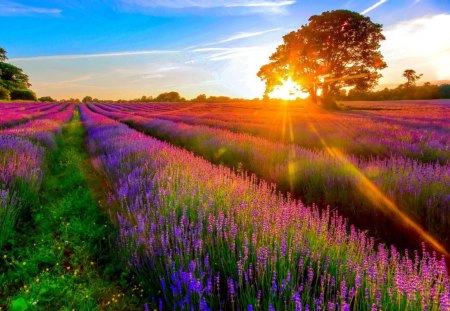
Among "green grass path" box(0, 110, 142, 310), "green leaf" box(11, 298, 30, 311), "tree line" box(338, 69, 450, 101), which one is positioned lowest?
"green grass path" box(0, 110, 142, 310)

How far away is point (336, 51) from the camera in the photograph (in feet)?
94.6

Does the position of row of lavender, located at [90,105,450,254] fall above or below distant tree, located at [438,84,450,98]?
below

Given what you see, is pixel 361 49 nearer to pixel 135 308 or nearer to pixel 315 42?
pixel 315 42

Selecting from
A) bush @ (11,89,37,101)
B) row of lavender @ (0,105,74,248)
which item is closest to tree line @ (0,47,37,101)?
bush @ (11,89,37,101)

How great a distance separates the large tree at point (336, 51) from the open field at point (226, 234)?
25207 mm

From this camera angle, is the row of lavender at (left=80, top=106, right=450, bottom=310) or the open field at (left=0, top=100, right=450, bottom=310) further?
the open field at (left=0, top=100, right=450, bottom=310)

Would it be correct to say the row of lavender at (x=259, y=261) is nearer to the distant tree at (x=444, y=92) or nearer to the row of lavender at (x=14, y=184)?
the row of lavender at (x=14, y=184)

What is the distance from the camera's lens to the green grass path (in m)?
2.25

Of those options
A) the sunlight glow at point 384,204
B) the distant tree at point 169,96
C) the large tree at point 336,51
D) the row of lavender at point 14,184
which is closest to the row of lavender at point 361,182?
the sunlight glow at point 384,204

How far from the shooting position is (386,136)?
790 centimetres

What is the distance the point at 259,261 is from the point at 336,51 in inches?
1214

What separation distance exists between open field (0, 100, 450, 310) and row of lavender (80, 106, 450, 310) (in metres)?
0.01

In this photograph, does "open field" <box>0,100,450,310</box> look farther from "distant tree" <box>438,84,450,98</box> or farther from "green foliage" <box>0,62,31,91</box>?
"green foliage" <box>0,62,31,91</box>

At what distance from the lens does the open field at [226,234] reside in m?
1.67
